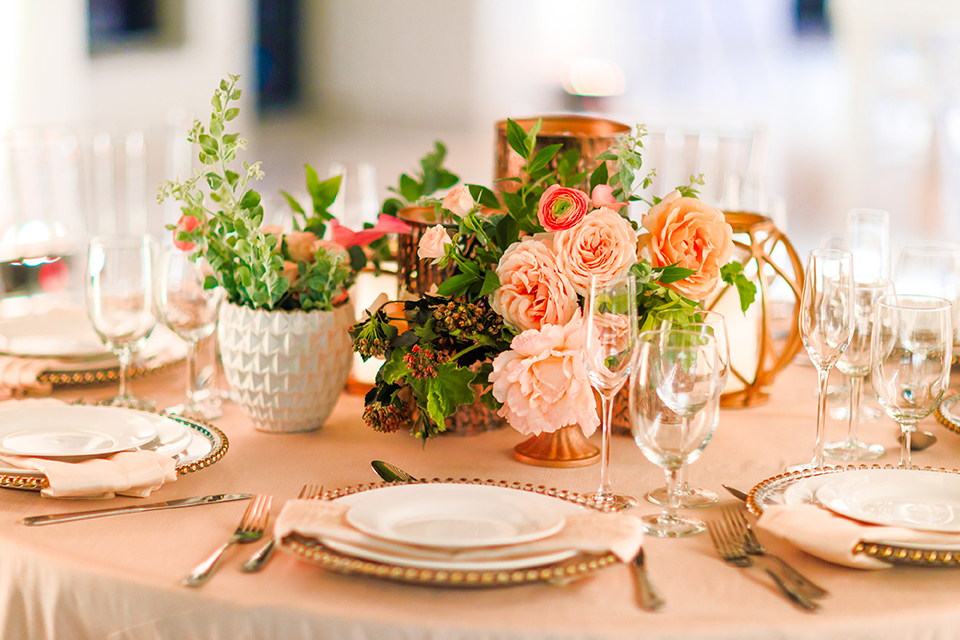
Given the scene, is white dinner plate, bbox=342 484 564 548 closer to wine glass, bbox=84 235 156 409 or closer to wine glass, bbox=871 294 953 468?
wine glass, bbox=871 294 953 468

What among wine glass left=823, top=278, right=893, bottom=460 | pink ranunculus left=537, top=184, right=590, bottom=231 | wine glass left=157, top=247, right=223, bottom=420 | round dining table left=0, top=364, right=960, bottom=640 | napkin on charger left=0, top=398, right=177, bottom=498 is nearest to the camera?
round dining table left=0, top=364, right=960, bottom=640

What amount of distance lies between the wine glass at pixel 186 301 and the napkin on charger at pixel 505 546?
1.83 feet

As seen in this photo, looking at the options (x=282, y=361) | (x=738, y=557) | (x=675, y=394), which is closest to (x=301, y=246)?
(x=282, y=361)

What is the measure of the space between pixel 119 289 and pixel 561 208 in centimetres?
65

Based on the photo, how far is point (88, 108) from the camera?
5.65 metres

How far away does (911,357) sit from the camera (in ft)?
3.53

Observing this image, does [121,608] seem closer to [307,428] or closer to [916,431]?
[307,428]

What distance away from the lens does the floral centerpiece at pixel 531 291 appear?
3.61 ft

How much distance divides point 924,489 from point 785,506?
0.20 metres

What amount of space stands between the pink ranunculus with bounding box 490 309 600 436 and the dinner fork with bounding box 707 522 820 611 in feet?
0.61

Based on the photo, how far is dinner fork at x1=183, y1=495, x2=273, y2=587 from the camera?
852mm

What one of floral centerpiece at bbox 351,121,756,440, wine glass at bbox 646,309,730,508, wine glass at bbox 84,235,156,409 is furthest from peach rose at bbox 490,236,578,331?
wine glass at bbox 84,235,156,409

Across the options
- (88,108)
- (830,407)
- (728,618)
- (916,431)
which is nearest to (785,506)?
(728,618)

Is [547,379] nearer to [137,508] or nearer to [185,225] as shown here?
[137,508]
